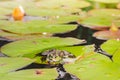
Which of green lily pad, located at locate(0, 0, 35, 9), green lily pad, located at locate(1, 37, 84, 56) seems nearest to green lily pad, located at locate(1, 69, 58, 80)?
green lily pad, located at locate(1, 37, 84, 56)

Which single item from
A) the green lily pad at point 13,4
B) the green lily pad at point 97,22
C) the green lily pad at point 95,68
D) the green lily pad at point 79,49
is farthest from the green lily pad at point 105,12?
the green lily pad at point 95,68

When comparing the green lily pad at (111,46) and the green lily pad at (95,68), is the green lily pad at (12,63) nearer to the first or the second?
the green lily pad at (95,68)

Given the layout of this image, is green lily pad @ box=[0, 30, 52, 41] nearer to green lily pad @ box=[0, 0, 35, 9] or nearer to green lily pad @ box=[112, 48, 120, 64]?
green lily pad @ box=[112, 48, 120, 64]

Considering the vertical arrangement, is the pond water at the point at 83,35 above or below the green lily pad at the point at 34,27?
below

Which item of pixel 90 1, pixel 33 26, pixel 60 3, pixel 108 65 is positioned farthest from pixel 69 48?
pixel 90 1

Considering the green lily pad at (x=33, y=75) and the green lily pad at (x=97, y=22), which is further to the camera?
the green lily pad at (x=97, y=22)

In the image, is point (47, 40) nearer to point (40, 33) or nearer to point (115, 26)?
point (40, 33)

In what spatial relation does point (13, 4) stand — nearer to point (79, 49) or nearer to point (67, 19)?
point (67, 19)
